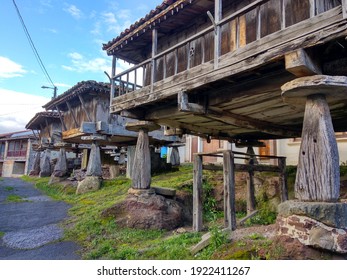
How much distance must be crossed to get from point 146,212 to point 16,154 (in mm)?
28384

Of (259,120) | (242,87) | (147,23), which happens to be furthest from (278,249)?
(147,23)

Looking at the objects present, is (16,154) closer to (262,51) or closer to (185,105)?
(185,105)

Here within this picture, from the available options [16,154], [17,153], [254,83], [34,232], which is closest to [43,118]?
[34,232]

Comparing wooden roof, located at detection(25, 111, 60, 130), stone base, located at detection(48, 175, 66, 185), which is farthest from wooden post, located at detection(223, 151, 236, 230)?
wooden roof, located at detection(25, 111, 60, 130)

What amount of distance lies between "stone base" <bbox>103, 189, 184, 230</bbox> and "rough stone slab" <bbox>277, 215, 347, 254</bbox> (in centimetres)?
369

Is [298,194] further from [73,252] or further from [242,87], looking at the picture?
[73,252]

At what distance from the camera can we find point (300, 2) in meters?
3.98

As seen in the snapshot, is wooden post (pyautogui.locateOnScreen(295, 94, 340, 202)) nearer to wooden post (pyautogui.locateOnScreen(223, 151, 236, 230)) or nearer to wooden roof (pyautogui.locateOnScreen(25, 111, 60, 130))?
wooden post (pyautogui.locateOnScreen(223, 151, 236, 230))

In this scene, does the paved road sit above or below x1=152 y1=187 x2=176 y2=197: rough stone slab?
below

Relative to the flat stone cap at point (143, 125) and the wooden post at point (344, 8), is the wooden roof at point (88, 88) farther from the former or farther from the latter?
the wooden post at point (344, 8)

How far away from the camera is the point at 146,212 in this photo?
6422 millimetres

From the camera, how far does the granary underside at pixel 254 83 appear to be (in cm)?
315

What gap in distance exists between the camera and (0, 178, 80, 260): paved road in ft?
16.3

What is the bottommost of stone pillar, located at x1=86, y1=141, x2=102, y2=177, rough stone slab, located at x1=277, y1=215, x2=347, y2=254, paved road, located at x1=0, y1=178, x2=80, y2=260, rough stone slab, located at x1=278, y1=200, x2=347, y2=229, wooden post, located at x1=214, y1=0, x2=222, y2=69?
paved road, located at x1=0, y1=178, x2=80, y2=260
